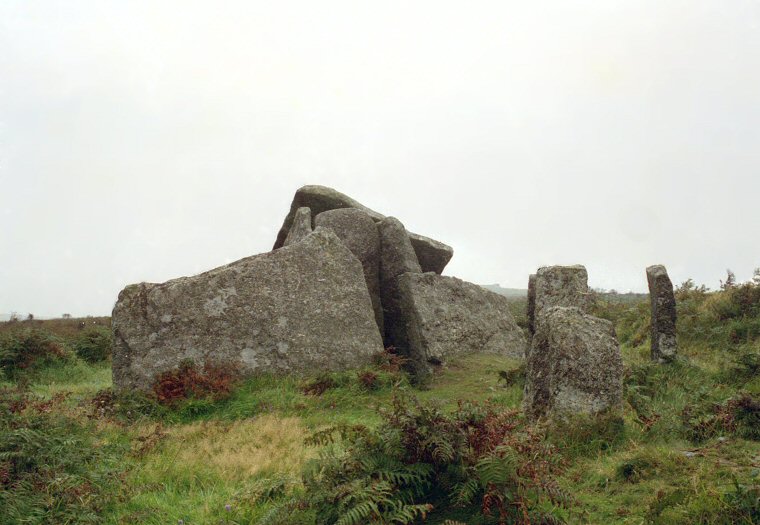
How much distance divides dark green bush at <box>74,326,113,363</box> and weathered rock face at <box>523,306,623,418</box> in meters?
17.6

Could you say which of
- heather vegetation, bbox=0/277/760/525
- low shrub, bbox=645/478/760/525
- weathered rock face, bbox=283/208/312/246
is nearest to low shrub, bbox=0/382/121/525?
heather vegetation, bbox=0/277/760/525

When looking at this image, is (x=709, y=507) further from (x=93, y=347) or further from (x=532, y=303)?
(x=93, y=347)

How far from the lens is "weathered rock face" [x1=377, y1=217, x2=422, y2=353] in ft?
57.6

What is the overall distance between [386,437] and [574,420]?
3.93 meters

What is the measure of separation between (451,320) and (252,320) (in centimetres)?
547

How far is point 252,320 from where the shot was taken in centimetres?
1462

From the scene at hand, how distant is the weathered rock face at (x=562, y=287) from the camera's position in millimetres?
14023

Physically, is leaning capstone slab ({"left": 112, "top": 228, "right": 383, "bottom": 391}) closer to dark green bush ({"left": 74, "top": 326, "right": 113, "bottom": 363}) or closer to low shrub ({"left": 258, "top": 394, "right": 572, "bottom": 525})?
low shrub ({"left": 258, "top": 394, "right": 572, "bottom": 525})

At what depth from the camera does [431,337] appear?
16.5 metres

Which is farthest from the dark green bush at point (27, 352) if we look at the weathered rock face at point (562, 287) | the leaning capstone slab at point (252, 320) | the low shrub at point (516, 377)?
the weathered rock face at point (562, 287)

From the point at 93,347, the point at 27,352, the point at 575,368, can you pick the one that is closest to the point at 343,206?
the point at 93,347

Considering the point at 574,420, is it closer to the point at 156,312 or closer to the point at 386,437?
the point at 386,437

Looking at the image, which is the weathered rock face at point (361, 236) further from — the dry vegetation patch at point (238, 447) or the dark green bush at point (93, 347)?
the dark green bush at point (93, 347)

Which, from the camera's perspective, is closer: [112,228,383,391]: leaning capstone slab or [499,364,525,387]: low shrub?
[499,364,525,387]: low shrub
